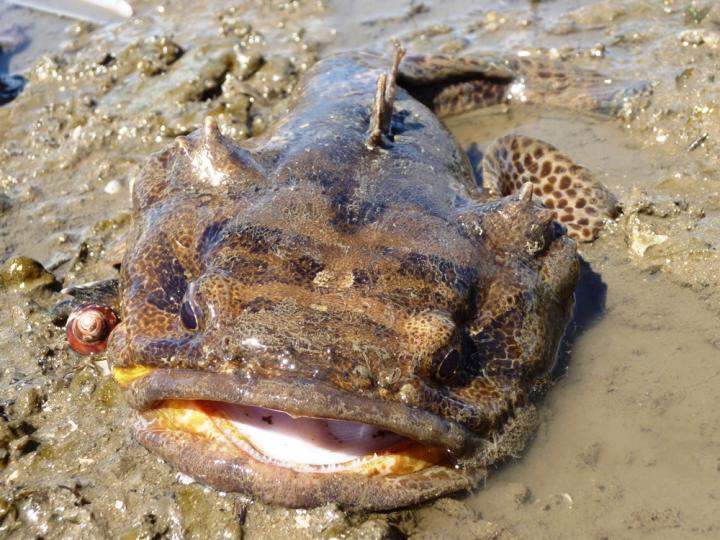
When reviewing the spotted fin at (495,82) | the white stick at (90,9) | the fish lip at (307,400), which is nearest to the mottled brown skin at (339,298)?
the fish lip at (307,400)

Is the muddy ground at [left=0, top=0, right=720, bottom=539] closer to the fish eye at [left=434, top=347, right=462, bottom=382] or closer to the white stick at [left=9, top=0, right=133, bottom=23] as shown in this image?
the white stick at [left=9, top=0, right=133, bottom=23]

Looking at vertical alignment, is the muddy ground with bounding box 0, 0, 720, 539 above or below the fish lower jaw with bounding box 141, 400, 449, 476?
below

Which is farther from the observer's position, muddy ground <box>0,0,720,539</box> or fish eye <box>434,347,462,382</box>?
muddy ground <box>0,0,720,539</box>

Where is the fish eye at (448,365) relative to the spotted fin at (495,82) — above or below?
above

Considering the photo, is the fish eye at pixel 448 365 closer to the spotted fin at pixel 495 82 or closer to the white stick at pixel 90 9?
the spotted fin at pixel 495 82

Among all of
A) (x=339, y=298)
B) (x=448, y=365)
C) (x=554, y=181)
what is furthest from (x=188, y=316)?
(x=554, y=181)

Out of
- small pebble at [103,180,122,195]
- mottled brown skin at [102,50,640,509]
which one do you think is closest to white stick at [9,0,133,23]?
small pebble at [103,180,122,195]
